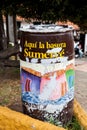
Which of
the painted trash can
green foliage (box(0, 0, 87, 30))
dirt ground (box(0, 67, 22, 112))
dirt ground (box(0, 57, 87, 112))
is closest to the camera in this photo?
the painted trash can

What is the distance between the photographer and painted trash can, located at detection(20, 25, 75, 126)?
3.85m

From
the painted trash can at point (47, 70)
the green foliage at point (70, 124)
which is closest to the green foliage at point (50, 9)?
the painted trash can at point (47, 70)

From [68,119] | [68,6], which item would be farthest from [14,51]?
[68,119]

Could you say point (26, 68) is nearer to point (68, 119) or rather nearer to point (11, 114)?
point (11, 114)

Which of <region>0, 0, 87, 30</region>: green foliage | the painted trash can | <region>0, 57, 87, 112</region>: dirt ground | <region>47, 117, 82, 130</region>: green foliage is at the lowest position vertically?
<region>0, 57, 87, 112</region>: dirt ground

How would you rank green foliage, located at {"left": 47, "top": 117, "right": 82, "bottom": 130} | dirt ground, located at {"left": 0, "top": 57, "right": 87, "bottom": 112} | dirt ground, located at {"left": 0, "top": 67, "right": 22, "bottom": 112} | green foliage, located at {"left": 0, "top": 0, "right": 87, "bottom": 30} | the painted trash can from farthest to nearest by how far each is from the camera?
green foliage, located at {"left": 0, "top": 0, "right": 87, "bottom": 30} < dirt ground, located at {"left": 0, "top": 57, "right": 87, "bottom": 112} < dirt ground, located at {"left": 0, "top": 67, "right": 22, "bottom": 112} < green foliage, located at {"left": 47, "top": 117, "right": 82, "bottom": 130} < the painted trash can

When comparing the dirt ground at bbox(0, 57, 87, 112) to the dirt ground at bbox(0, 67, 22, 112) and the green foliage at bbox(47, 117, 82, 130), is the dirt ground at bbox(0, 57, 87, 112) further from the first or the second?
the green foliage at bbox(47, 117, 82, 130)

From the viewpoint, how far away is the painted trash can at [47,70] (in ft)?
12.6

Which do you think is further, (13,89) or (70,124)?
(13,89)

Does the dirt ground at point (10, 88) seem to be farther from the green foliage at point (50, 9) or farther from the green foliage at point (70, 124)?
the green foliage at point (50, 9)

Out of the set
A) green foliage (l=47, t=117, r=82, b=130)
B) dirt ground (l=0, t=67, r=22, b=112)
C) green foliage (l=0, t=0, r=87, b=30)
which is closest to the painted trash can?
green foliage (l=47, t=117, r=82, b=130)

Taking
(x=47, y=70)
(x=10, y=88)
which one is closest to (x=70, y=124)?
(x=47, y=70)

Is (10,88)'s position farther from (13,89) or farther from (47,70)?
(47,70)

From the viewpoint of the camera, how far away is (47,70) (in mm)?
3893
